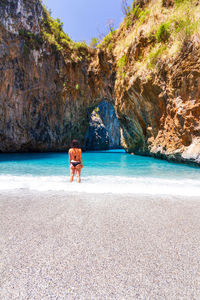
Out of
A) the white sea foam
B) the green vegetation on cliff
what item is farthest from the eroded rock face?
the white sea foam

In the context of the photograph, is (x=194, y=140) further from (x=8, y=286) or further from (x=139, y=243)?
(x=8, y=286)

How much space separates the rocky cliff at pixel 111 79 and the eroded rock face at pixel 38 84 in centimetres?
11

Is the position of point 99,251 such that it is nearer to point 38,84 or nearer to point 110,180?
point 110,180

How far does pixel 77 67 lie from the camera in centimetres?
2155

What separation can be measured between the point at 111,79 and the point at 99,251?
2094 centimetres

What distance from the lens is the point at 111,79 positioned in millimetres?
19781

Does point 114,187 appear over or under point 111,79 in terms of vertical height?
under

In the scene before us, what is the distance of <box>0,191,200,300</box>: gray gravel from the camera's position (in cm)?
114

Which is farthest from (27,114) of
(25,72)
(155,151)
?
(155,151)

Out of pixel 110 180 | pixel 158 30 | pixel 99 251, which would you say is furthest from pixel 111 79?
pixel 99 251

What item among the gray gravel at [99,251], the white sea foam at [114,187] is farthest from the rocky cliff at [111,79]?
the gray gravel at [99,251]

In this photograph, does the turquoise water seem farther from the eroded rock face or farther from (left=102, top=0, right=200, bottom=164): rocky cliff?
the eroded rock face

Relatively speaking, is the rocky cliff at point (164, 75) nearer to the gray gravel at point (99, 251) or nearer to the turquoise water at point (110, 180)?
the turquoise water at point (110, 180)

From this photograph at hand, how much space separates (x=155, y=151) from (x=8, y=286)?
45.7 ft
